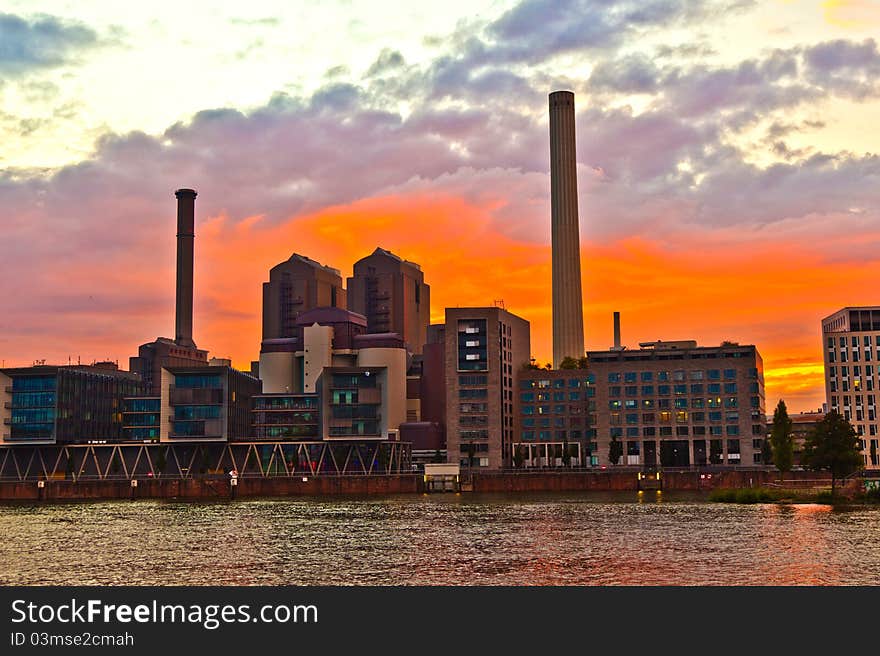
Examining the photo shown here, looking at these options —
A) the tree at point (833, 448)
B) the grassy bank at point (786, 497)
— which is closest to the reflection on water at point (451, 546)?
the grassy bank at point (786, 497)

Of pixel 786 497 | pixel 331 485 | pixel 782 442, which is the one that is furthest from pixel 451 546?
pixel 782 442

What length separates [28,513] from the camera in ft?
471

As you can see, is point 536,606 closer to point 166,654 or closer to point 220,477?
point 166,654

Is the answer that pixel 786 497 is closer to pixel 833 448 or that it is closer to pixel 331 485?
pixel 833 448

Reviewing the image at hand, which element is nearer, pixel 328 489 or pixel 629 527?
pixel 629 527

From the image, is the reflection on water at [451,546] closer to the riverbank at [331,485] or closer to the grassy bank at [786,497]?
the grassy bank at [786,497]

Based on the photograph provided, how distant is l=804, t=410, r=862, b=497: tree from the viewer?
445ft

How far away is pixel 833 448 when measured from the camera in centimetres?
13550

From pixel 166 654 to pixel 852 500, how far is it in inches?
4787

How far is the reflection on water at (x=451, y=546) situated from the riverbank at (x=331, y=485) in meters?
50.1

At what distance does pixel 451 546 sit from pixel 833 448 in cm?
7355

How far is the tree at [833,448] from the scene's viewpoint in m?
136

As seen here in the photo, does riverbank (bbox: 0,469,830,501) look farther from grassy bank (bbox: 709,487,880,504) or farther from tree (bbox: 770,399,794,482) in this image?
grassy bank (bbox: 709,487,880,504)

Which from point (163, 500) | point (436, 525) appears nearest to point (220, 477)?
point (163, 500)
